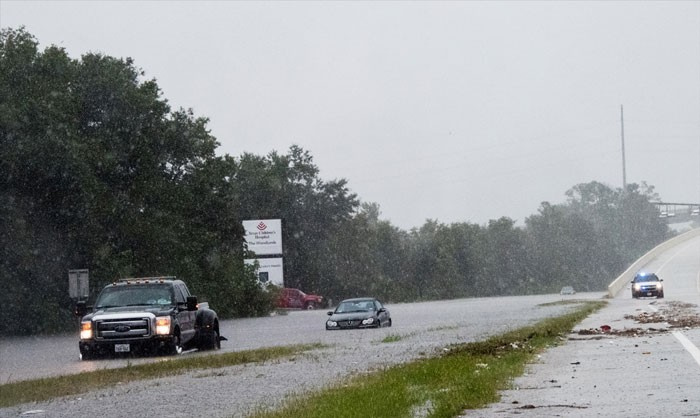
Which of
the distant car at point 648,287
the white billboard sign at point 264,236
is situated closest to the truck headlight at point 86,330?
the distant car at point 648,287

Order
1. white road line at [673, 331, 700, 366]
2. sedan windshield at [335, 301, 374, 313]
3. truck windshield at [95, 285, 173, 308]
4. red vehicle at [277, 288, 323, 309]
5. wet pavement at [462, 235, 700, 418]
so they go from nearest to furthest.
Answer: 1. wet pavement at [462, 235, 700, 418]
2. white road line at [673, 331, 700, 366]
3. truck windshield at [95, 285, 173, 308]
4. sedan windshield at [335, 301, 374, 313]
5. red vehicle at [277, 288, 323, 309]

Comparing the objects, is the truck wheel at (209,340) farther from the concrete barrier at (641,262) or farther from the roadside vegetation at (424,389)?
the concrete barrier at (641,262)

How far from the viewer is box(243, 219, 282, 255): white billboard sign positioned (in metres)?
91.1

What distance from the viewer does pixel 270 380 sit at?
20.6m

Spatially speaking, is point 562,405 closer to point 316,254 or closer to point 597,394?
point 597,394

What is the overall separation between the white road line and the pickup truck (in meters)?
11.8

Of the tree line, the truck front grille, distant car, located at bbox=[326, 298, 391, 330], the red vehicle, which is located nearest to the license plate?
the truck front grille

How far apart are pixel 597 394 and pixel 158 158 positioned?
5367 cm

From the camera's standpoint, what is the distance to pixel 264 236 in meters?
91.3

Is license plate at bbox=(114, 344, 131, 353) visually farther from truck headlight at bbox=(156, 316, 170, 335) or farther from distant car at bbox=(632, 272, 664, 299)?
distant car at bbox=(632, 272, 664, 299)

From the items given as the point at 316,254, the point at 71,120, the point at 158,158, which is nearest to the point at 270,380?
the point at 71,120

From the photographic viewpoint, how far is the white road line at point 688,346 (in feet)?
65.7

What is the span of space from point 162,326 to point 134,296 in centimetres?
164

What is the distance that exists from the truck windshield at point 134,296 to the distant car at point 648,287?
159ft
